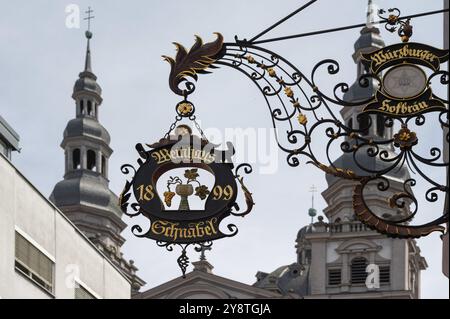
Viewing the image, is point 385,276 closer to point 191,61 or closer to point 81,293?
point 81,293

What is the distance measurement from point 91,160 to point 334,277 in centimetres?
1840

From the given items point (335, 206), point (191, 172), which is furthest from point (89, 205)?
point (191, 172)

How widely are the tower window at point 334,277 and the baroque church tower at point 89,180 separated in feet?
43.0

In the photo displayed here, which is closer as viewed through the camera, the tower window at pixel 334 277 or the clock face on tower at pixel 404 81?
the clock face on tower at pixel 404 81

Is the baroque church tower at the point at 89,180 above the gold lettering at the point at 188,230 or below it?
above

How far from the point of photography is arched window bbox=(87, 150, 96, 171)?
115125 millimetres

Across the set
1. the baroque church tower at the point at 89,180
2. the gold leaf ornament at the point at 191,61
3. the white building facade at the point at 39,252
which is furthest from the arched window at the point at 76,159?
the gold leaf ornament at the point at 191,61

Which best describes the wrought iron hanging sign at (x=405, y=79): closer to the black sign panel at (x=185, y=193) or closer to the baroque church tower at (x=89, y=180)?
the black sign panel at (x=185, y=193)

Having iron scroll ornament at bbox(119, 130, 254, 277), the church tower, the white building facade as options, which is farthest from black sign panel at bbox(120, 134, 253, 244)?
the church tower

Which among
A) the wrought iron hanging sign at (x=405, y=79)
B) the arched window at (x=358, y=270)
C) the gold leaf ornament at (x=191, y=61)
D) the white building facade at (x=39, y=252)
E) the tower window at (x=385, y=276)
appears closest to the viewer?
the wrought iron hanging sign at (x=405, y=79)

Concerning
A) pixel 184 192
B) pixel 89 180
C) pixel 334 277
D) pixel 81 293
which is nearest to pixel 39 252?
pixel 81 293

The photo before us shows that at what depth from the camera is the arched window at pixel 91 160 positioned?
378 ft

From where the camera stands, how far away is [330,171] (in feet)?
70.9

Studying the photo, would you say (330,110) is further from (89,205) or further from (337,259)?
(89,205)
